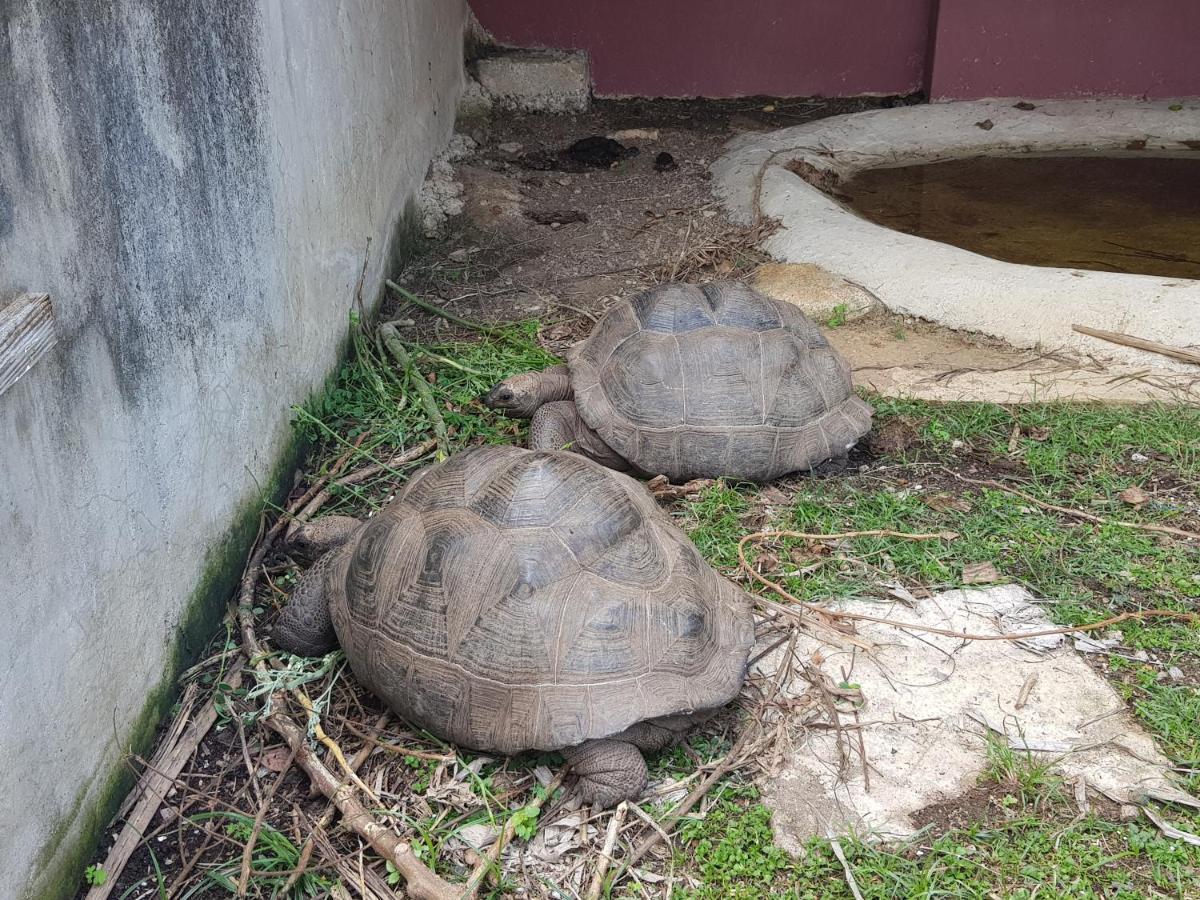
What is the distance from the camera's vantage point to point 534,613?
9.33ft

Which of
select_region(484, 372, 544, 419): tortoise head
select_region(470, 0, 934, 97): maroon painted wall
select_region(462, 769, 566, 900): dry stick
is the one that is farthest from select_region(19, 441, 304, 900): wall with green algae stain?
select_region(470, 0, 934, 97): maroon painted wall

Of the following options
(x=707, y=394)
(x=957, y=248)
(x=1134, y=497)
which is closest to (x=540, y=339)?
(x=707, y=394)

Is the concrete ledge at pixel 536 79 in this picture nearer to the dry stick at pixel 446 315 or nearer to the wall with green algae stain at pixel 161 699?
the dry stick at pixel 446 315

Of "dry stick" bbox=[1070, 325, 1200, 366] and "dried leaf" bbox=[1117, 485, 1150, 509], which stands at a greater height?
"dry stick" bbox=[1070, 325, 1200, 366]

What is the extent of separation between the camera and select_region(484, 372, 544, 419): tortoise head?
4496mm

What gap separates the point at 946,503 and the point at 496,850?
2289 mm

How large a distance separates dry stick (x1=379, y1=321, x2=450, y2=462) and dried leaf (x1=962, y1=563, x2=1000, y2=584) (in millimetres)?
2061

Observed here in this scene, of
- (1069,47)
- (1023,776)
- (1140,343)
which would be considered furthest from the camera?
(1069,47)

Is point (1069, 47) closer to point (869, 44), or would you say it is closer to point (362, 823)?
point (869, 44)

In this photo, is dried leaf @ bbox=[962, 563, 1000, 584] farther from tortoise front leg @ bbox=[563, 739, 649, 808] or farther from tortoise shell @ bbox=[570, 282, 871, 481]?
tortoise front leg @ bbox=[563, 739, 649, 808]

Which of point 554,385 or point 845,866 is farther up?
point 554,385

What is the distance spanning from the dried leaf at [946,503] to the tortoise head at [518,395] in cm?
164

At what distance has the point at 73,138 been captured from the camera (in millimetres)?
2680

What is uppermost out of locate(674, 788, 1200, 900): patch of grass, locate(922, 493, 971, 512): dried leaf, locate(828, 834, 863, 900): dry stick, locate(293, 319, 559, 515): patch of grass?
locate(293, 319, 559, 515): patch of grass
